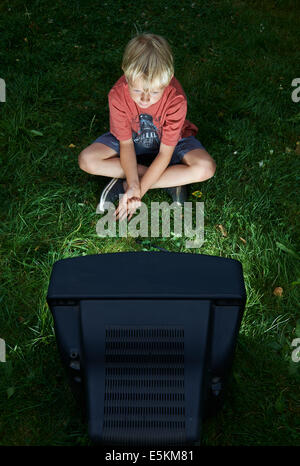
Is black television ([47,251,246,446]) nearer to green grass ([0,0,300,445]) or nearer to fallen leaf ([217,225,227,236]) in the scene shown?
green grass ([0,0,300,445])

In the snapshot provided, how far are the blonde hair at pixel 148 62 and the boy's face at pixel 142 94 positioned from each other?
2cm

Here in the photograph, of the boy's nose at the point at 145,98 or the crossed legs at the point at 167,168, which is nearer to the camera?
the boy's nose at the point at 145,98

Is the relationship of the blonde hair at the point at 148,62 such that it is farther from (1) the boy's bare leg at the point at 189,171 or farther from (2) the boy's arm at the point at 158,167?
(1) the boy's bare leg at the point at 189,171

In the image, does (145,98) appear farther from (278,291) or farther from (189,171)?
(278,291)

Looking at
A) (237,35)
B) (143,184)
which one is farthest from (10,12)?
(143,184)

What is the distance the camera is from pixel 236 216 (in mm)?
2498

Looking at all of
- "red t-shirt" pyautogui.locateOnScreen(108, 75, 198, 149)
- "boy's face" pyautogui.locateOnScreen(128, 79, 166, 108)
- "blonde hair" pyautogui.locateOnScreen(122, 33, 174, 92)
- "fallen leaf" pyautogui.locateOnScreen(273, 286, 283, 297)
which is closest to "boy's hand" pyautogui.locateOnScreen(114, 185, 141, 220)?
"red t-shirt" pyautogui.locateOnScreen(108, 75, 198, 149)

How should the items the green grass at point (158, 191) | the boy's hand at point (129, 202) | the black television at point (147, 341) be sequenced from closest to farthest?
the black television at point (147, 341) < the green grass at point (158, 191) < the boy's hand at point (129, 202)

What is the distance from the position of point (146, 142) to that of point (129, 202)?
36cm

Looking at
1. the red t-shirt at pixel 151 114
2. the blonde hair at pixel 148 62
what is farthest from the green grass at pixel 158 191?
the blonde hair at pixel 148 62

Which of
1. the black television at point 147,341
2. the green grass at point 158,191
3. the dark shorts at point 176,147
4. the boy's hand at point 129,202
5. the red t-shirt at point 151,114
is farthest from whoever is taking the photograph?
the dark shorts at point 176,147

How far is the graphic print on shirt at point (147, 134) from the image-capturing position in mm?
2318

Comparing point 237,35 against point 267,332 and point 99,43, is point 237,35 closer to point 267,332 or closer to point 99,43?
point 99,43

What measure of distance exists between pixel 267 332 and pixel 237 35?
8.49 feet
